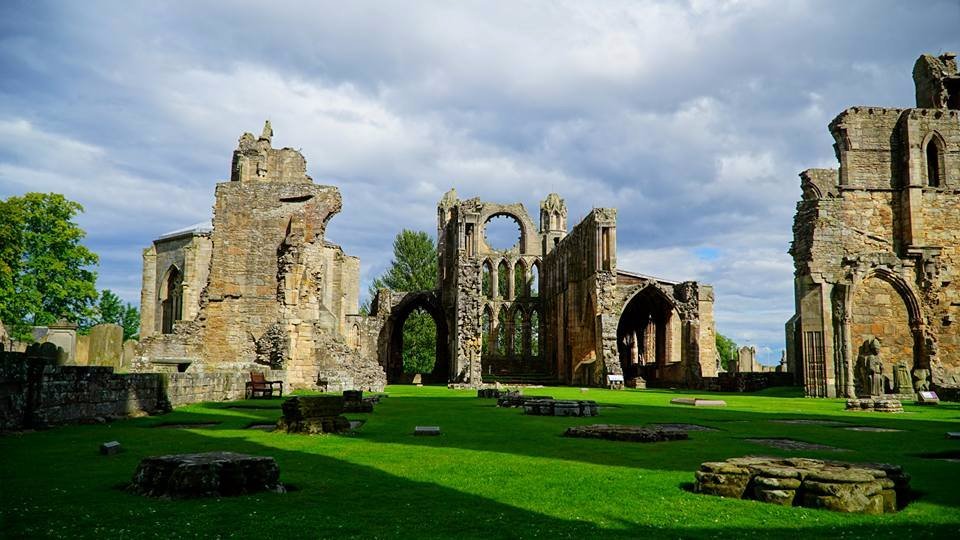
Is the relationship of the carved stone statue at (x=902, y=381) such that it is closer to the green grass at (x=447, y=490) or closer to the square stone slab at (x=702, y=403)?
the square stone slab at (x=702, y=403)

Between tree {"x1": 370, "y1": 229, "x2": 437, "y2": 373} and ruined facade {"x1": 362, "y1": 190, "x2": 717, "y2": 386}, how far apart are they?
5.43 metres

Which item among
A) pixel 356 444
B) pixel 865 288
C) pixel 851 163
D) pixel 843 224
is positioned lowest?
pixel 356 444

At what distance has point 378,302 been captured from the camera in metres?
48.4

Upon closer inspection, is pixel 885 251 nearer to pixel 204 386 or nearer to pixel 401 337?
pixel 204 386

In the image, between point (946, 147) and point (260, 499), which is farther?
point (946, 147)

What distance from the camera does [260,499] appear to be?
5160 mm

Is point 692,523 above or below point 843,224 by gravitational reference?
below

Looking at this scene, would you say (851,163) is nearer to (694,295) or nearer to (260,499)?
(694,295)

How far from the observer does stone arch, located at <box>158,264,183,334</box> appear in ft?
144

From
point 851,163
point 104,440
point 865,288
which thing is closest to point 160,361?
point 104,440

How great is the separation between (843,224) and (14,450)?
28394mm

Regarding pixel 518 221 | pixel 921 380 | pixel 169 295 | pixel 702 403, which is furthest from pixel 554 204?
pixel 702 403

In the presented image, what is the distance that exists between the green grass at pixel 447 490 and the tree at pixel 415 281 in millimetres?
56191

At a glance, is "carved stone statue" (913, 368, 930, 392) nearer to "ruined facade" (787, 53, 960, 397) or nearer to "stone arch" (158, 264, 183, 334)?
"ruined facade" (787, 53, 960, 397)
